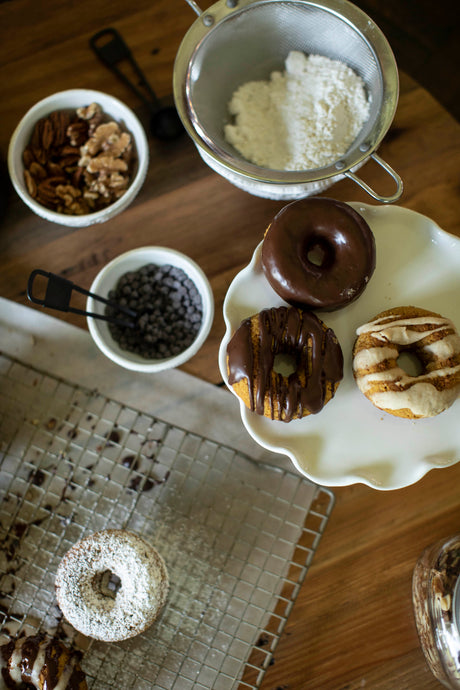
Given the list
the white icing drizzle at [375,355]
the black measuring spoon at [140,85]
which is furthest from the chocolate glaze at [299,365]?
the black measuring spoon at [140,85]

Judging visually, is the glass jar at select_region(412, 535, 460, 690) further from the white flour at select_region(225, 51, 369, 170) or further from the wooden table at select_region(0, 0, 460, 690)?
the white flour at select_region(225, 51, 369, 170)

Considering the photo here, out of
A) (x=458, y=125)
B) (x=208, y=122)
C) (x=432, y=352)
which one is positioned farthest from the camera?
(x=458, y=125)

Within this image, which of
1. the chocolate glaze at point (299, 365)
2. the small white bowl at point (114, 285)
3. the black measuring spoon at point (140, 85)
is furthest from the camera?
the black measuring spoon at point (140, 85)

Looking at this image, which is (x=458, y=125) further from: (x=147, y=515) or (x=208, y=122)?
(x=147, y=515)

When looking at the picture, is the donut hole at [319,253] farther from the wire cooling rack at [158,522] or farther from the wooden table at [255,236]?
the wire cooling rack at [158,522]

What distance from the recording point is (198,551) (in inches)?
43.4

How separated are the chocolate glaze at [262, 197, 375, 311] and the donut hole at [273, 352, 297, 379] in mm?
103

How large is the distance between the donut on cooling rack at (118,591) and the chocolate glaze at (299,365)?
36 centimetres

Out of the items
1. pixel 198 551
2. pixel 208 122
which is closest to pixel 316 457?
pixel 198 551

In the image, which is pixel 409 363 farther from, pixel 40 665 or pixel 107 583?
pixel 40 665

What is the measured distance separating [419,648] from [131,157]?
1.13 meters

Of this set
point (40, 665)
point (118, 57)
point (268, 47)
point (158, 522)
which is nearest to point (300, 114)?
point (268, 47)

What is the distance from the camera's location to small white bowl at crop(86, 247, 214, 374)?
103cm

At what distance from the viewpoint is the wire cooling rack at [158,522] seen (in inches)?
41.8
